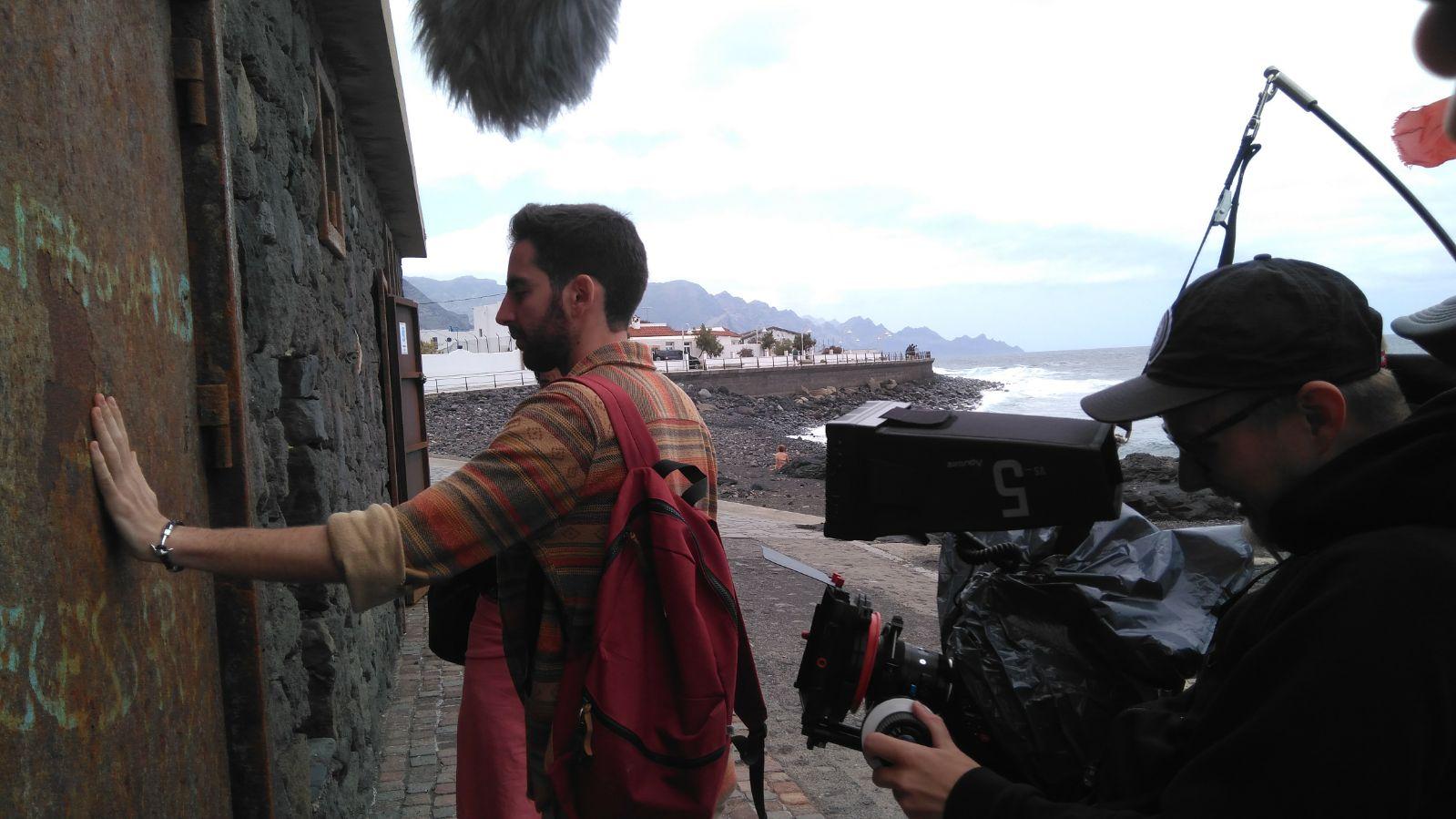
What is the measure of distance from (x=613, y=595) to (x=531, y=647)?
0.30 meters

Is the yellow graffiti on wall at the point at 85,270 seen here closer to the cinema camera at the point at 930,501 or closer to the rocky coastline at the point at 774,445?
the cinema camera at the point at 930,501

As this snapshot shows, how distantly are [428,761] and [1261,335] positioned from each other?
13.5 ft

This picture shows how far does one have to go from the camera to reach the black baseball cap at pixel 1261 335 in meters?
1.30

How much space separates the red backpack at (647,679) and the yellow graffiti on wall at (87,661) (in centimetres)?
69

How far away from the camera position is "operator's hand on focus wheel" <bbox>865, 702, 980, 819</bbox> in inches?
56.0

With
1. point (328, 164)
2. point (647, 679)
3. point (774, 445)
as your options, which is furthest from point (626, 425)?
point (774, 445)

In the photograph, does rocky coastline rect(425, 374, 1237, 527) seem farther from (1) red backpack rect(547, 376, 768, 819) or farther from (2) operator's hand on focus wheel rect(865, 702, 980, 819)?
(2) operator's hand on focus wheel rect(865, 702, 980, 819)

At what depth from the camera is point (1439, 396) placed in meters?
1.16

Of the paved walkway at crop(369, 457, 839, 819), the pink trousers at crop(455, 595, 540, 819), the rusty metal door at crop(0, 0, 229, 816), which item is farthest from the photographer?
the paved walkway at crop(369, 457, 839, 819)

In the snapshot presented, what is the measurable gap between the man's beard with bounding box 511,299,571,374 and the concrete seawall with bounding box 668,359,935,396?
141 ft

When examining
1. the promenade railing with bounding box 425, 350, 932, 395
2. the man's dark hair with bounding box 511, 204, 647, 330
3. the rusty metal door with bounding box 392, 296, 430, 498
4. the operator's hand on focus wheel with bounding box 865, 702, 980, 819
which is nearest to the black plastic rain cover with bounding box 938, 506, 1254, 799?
the operator's hand on focus wheel with bounding box 865, 702, 980, 819

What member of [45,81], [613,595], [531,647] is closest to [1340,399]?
[613,595]

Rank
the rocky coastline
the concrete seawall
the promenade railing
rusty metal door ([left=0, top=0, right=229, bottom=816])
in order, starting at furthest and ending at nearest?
the concrete seawall, the promenade railing, the rocky coastline, rusty metal door ([left=0, top=0, right=229, bottom=816])

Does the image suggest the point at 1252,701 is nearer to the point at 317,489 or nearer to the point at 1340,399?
the point at 1340,399
